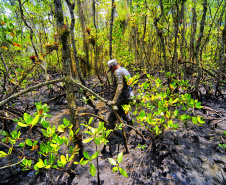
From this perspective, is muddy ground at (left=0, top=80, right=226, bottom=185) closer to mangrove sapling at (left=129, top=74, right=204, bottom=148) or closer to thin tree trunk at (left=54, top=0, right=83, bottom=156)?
mangrove sapling at (left=129, top=74, right=204, bottom=148)

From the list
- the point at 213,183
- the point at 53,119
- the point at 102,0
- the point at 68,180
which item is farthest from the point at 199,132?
the point at 102,0

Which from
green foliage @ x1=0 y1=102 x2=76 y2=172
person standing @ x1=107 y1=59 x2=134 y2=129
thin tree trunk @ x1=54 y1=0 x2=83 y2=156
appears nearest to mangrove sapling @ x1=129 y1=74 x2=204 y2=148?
person standing @ x1=107 y1=59 x2=134 y2=129

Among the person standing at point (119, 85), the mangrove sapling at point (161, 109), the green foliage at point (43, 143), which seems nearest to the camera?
the green foliage at point (43, 143)

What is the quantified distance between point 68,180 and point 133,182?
1093 millimetres

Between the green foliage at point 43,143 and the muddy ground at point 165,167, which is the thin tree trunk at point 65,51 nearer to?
the green foliage at point 43,143

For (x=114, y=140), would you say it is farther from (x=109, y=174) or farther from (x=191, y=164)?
(x=191, y=164)

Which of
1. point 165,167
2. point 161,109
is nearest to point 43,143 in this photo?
point 161,109

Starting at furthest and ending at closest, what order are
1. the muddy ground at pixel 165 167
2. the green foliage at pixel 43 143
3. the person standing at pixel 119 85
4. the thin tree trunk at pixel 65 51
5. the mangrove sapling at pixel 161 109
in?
1. the person standing at pixel 119 85
2. the muddy ground at pixel 165 167
3. the mangrove sapling at pixel 161 109
4. the thin tree trunk at pixel 65 51
5. the green foliage at pixel 43 143

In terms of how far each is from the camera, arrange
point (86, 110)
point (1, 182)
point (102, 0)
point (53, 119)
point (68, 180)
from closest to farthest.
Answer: point (68, 180) → point (1, 182) → point (53, 119) → point (86, 110) → point (102, 0)

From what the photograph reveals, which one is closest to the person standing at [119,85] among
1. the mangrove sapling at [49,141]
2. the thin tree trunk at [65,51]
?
the thin tree trunk at [65,51]

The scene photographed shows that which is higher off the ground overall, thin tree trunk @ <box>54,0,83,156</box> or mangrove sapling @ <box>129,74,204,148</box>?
thin tree trunk @ <box>54,0,83,156</box>

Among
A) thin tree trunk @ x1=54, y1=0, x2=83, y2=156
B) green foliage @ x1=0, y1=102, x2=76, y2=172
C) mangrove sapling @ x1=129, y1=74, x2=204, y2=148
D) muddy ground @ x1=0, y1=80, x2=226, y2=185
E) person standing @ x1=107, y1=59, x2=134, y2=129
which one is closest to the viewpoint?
green foliage @ x1=0, y1=102, x2=76, y2=172

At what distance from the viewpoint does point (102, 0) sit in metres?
6.35

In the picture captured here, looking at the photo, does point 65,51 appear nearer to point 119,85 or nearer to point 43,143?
point 43,143
